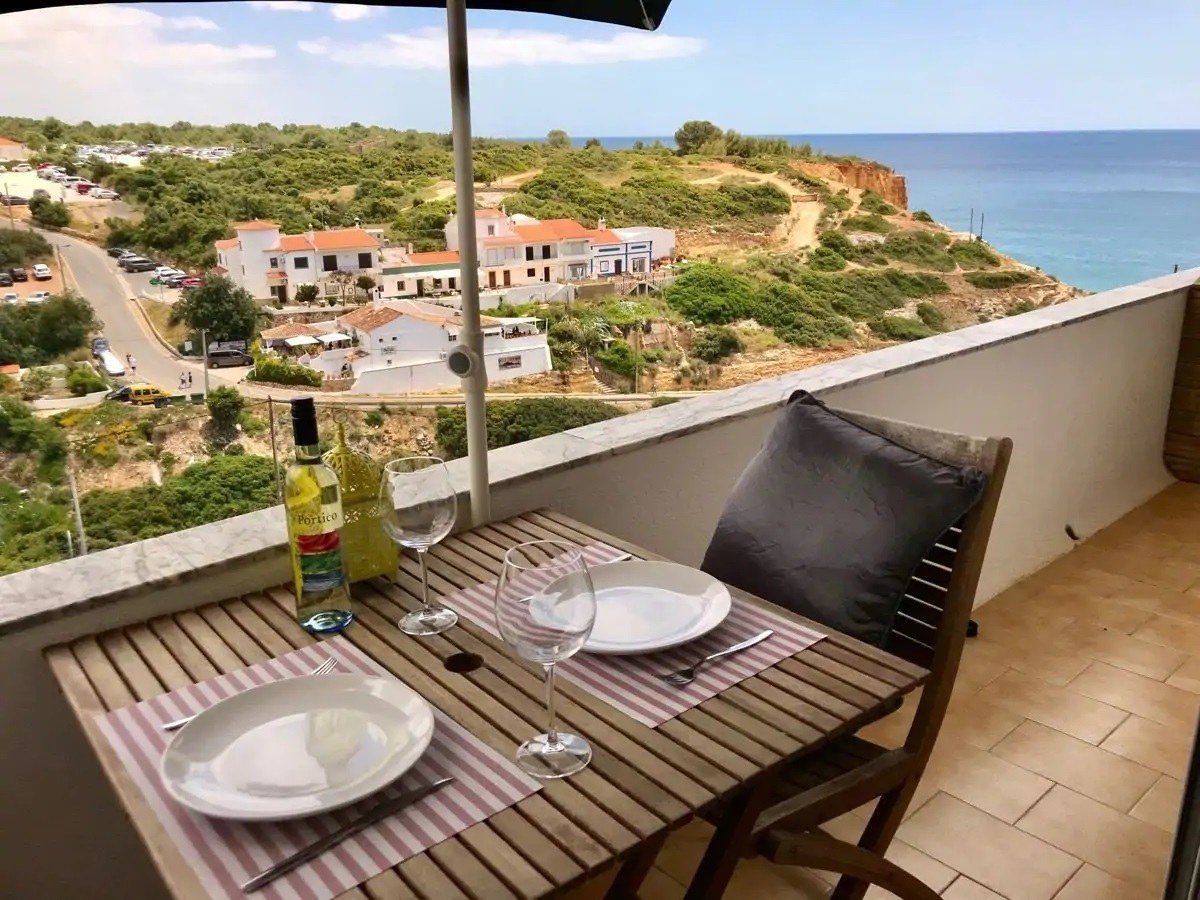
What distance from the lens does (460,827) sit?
2.72 feet

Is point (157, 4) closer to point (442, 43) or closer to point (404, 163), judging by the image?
point (442, 43)

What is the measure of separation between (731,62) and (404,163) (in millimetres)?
5218

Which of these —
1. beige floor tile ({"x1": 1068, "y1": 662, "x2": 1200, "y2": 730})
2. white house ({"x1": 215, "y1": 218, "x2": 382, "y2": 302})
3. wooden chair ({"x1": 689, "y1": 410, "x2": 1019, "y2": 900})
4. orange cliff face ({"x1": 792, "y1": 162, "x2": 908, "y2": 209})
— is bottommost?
beige floor tile ({"x1": 1068, "y1": 662, "x2": 1200, "y2": 730})

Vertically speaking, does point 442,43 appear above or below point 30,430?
above

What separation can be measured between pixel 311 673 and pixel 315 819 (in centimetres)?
28

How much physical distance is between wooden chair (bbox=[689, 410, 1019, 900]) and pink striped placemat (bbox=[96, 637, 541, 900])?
439 mm

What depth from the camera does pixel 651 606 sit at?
1241 millimetres

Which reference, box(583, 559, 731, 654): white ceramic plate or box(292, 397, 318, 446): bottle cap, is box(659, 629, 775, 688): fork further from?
box(292, 397, 318, 446): bottle cap

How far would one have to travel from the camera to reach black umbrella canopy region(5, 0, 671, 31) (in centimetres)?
143

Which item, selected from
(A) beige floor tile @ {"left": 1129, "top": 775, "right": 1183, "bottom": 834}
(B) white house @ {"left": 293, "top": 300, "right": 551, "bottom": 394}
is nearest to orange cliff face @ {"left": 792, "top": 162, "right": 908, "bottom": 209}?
(B) white house @ {"left": 293, "top": 300, "right": 551, "bottom": 394}

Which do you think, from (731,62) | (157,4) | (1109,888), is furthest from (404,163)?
(731,62)

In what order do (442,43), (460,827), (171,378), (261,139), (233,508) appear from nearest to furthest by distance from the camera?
(460,827)
(442,43)
(233,508)
(171,378)
(261,139)

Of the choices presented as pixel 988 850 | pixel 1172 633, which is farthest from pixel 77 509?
pixel 1172 633

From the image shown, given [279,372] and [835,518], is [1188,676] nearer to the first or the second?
[835,518]
